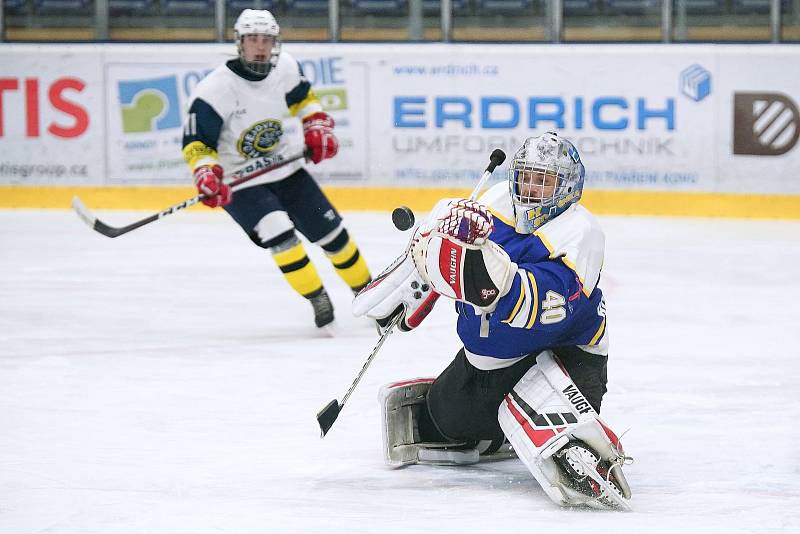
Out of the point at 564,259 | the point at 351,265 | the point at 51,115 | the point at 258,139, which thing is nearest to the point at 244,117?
the point at 258,139

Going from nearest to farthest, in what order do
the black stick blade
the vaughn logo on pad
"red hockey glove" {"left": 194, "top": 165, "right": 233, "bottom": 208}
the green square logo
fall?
the black stick blade, "red hockey glove" {"left": 194, "top": 165, "right": 233, "bottom": 208}, the vaughn logo on pad, the green square logo

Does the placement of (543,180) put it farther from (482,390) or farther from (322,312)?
(322,312)

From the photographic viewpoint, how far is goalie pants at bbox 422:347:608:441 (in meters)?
2.80

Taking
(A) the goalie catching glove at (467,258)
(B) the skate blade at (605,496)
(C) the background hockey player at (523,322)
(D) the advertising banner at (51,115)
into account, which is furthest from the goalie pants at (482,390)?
(D) the advertising banner at (51,115)

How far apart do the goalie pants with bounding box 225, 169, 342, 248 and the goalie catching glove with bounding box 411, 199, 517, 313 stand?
224cm

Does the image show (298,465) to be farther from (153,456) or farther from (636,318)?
(636,318)

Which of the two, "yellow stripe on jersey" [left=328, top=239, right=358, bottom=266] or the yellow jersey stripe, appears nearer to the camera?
the yellow jersey stripe

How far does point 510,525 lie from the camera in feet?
8.34

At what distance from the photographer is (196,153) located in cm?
468

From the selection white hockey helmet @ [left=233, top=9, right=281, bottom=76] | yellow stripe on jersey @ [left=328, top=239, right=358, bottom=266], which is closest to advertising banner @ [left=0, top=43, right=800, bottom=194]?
yellow stripe on jersey @ [left=328, top=239, right=358, bottom=266]

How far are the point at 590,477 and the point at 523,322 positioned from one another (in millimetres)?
320

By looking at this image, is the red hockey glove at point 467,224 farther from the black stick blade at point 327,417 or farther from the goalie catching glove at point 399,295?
the black stick blade at point 327,417

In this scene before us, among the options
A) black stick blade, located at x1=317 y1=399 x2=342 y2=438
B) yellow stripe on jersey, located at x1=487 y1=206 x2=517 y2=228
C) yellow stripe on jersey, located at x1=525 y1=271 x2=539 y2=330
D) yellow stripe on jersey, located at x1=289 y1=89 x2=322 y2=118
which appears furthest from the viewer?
yellow stripe on jersey, located at x1=289 y1=89 x2=322 y2=118

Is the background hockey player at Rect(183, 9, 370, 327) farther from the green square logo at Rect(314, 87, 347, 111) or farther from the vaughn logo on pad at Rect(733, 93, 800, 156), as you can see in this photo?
the vaughn logo on pad at Rect(733, 93, 800, 156)
